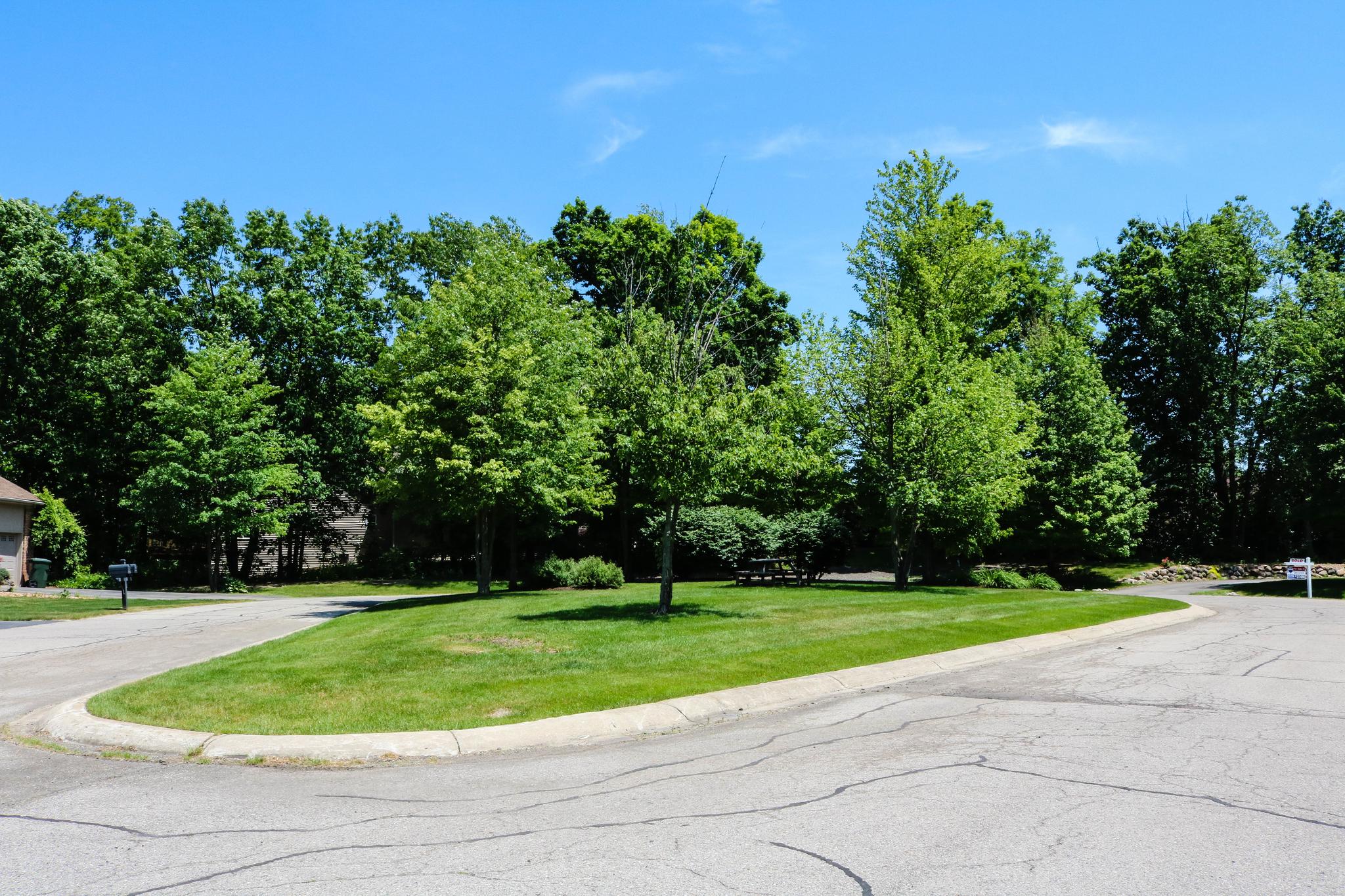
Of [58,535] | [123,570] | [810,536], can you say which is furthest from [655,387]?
[58,535]

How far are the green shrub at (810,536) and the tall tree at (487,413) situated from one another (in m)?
7.69

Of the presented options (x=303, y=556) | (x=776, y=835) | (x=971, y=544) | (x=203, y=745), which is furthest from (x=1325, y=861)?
(x=303, y=556)

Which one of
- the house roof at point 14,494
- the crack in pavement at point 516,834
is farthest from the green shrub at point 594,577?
the crack in pavement at point 516,834

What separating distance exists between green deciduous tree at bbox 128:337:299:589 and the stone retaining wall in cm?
3537

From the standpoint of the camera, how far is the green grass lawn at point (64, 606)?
70.3ft

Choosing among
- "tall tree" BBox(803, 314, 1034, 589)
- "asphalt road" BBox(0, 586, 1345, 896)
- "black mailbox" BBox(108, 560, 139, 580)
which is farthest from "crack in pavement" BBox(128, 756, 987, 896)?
"tall tree" BBox(803, 314, 1034, 589)

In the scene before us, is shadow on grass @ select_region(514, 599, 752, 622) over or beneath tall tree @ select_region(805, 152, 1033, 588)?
beneath

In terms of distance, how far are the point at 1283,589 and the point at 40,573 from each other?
4650 centimetres

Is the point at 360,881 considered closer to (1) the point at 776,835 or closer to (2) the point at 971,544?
(1) the point at 776,835

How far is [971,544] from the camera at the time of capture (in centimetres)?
3145

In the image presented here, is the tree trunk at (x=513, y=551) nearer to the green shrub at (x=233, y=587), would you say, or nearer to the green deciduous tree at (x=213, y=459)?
the green deciduous tree at (x=213, y=459)

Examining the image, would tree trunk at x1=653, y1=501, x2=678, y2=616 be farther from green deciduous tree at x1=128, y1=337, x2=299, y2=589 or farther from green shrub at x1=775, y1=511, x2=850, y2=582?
green deciduous tree at x1=128, y1=337, x2=299, y2=589

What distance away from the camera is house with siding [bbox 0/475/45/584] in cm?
3409

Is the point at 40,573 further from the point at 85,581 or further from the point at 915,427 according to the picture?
the point at 915,427
